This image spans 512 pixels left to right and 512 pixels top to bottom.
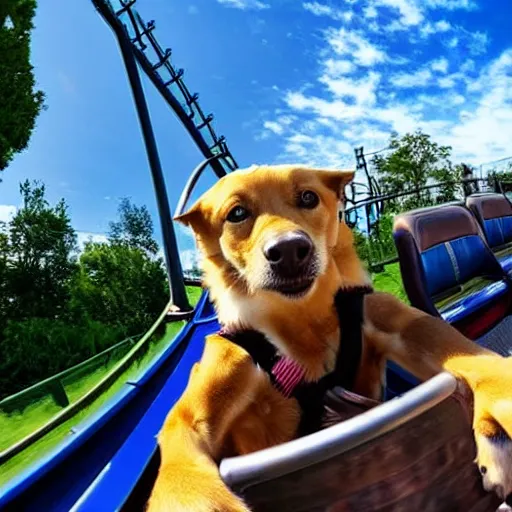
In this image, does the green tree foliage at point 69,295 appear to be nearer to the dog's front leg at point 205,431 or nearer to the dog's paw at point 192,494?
the dog's front leg at point 205,431

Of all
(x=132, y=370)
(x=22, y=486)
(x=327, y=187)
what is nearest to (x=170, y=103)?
(x=132, y=370)

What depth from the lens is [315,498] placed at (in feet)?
1.17

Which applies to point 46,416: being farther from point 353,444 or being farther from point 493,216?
point 493,216

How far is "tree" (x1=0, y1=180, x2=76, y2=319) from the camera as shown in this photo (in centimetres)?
179

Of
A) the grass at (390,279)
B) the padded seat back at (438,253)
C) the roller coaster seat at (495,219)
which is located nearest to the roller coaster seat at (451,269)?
the padded seat back at (438,253)

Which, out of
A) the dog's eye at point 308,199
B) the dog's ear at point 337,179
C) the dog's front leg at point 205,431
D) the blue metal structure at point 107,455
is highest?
the dog's ear at point 337,179

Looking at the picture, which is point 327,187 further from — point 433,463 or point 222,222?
point 433,463

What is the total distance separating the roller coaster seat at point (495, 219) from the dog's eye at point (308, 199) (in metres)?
2.49

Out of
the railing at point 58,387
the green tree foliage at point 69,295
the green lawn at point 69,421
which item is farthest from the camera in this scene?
the green tree foliage at point 69,295

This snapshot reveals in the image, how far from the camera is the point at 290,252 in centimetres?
66

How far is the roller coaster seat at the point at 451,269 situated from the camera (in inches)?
68.0

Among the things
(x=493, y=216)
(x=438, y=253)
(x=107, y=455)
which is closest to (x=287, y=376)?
(x=107, y=455)

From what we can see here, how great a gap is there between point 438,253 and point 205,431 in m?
1.63

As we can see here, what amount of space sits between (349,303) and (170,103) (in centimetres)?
151
